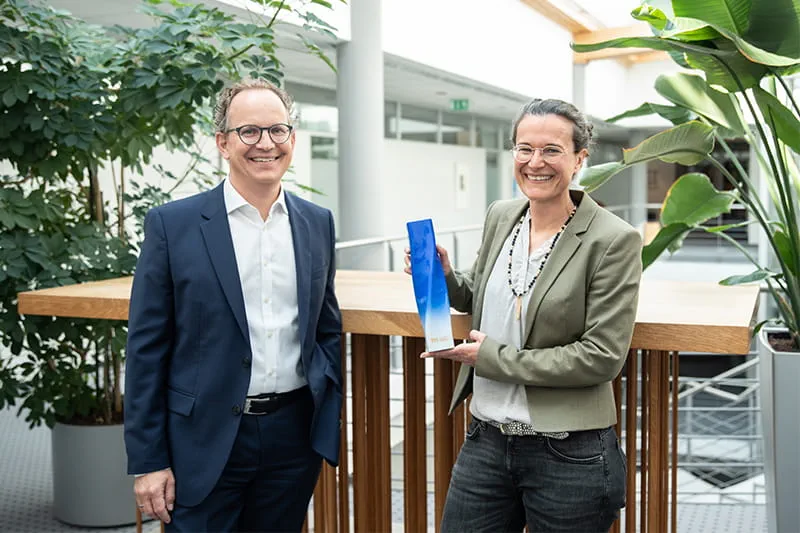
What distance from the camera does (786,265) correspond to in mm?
3164

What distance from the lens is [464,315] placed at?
2.32 m

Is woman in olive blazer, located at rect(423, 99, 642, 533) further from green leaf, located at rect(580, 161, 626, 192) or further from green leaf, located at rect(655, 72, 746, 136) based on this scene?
green leaf, located at rect(655, 72, 746, 136)

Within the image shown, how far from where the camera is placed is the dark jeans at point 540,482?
1961 millimetres

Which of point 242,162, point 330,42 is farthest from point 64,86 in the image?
point 330,42

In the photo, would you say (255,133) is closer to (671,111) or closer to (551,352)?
(551,352)

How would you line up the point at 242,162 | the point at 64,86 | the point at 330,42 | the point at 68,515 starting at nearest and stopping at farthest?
1. the point at 242,162
2. the point at 64,86
3. the point at 68,515
4. the point at 330,42

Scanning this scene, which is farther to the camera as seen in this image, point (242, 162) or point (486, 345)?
point (242, 162)

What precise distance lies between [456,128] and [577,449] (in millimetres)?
16066

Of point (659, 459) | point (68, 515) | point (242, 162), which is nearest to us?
point (242, 162)

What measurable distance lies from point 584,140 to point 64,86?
8.04ft

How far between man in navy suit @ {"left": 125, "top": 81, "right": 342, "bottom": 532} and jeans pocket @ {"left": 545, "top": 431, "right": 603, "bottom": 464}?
21.6 inches

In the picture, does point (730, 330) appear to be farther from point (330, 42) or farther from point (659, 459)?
point (330, 42)

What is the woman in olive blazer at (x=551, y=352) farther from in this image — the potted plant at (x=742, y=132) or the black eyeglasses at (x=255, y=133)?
the potted plant at (x=742, y=132)

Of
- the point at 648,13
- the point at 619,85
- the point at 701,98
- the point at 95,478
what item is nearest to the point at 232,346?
the point at 648,13
